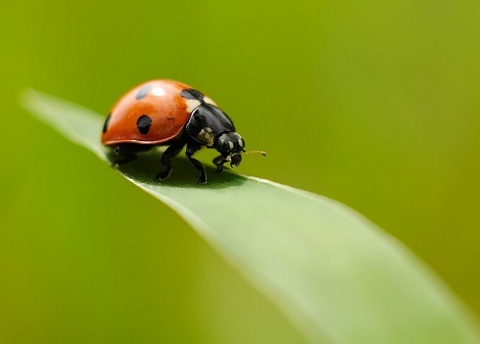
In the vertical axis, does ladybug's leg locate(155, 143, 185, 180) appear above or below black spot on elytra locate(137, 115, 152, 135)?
below

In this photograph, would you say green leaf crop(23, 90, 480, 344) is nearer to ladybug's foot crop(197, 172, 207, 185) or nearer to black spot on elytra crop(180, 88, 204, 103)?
ladybug's foot crop(197, 172, 207, 185)

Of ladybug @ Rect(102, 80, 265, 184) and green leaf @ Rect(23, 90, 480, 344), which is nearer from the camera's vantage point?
green leaf @ Rect(23, 90, 480, 344)

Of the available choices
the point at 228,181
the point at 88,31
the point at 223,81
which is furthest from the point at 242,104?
the point at 228,181

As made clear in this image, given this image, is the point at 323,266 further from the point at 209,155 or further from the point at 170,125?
the point at 209,155

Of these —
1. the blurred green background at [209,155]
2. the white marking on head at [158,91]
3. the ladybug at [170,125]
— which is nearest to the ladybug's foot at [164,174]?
the ladybug at [170,125]

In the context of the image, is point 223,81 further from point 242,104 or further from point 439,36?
point 439,36

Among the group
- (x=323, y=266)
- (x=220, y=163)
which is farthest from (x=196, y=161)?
(x=323, y=266)

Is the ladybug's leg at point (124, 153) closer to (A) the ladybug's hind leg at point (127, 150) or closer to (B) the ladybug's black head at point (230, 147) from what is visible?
(A) the ladybug's hind leg at point (127, 150)

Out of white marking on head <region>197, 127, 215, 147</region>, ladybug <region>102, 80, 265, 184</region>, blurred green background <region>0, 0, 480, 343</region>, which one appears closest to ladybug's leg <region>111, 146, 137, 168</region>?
ladybug <region>102, 80, 265, 184</region>
